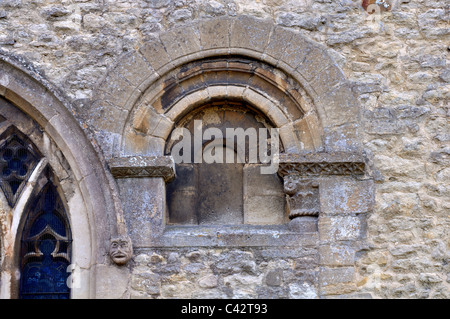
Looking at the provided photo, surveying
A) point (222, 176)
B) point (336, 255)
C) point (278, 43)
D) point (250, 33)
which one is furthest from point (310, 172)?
point (250, 33)

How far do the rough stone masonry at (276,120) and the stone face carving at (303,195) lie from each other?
0.06m

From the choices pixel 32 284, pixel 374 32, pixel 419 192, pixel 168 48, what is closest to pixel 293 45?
pixel 374 32

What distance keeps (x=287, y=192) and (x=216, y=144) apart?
824 millimetres

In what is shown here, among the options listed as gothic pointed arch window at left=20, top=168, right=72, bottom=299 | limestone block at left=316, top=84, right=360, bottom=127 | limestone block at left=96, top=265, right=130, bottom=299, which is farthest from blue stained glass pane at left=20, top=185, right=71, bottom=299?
limestone block at left=316, top=84, right=360, bottom=127

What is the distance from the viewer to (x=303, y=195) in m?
5.47

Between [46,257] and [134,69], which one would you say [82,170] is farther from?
[134,69]

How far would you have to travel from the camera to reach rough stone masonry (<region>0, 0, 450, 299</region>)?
17.4ft

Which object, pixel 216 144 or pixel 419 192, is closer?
pixel 419 192

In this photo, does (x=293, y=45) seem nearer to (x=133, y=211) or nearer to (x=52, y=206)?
(x=133, y=211)

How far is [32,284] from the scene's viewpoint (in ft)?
18.4

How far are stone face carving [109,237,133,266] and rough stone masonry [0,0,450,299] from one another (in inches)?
3.1

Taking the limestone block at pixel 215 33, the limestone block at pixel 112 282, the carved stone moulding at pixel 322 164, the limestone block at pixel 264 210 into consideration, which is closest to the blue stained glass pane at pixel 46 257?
the limestone block at pixel 112 282

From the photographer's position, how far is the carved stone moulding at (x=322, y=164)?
5.44 meters

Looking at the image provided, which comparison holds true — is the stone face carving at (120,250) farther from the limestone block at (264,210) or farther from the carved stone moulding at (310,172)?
the carved stone moulding at (310,172)
